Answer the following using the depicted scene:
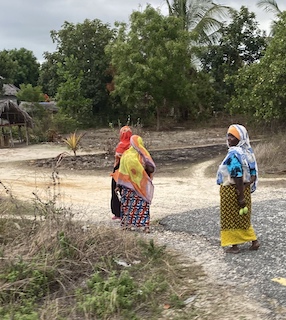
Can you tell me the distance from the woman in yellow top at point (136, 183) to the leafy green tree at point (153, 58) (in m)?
20.0

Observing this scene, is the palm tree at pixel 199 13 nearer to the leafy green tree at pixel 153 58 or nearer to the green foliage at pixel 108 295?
the leafy green tree at pixel 153 58

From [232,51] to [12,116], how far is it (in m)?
15.3

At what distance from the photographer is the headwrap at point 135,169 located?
629 centimetres

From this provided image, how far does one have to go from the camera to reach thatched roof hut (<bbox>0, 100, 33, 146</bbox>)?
72.3 ft

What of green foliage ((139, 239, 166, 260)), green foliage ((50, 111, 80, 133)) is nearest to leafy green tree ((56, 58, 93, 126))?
green foliage ((50, 111, 80, 133))

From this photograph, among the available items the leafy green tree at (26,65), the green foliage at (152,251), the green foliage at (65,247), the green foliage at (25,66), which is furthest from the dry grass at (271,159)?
the leafy green tree at (26,65)

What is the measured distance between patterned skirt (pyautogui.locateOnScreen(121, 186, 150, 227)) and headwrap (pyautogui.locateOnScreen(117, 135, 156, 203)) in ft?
A: 0.33

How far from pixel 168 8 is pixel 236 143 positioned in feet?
89.4

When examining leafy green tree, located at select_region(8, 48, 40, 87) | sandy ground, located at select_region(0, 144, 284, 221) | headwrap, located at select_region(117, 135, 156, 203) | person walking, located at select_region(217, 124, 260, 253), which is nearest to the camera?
person walking, located at select_region(217, 124, 260, 253)

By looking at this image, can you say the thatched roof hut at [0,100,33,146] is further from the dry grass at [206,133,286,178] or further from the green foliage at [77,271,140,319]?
the green foliage at [77,271,140,319]

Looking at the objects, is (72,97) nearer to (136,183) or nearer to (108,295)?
(136,183)

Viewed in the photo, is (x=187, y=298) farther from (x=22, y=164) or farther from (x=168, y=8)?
(x=168, y=8)

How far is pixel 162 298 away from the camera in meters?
3.93

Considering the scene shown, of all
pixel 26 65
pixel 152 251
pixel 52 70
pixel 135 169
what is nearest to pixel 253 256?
pixel 152 251
